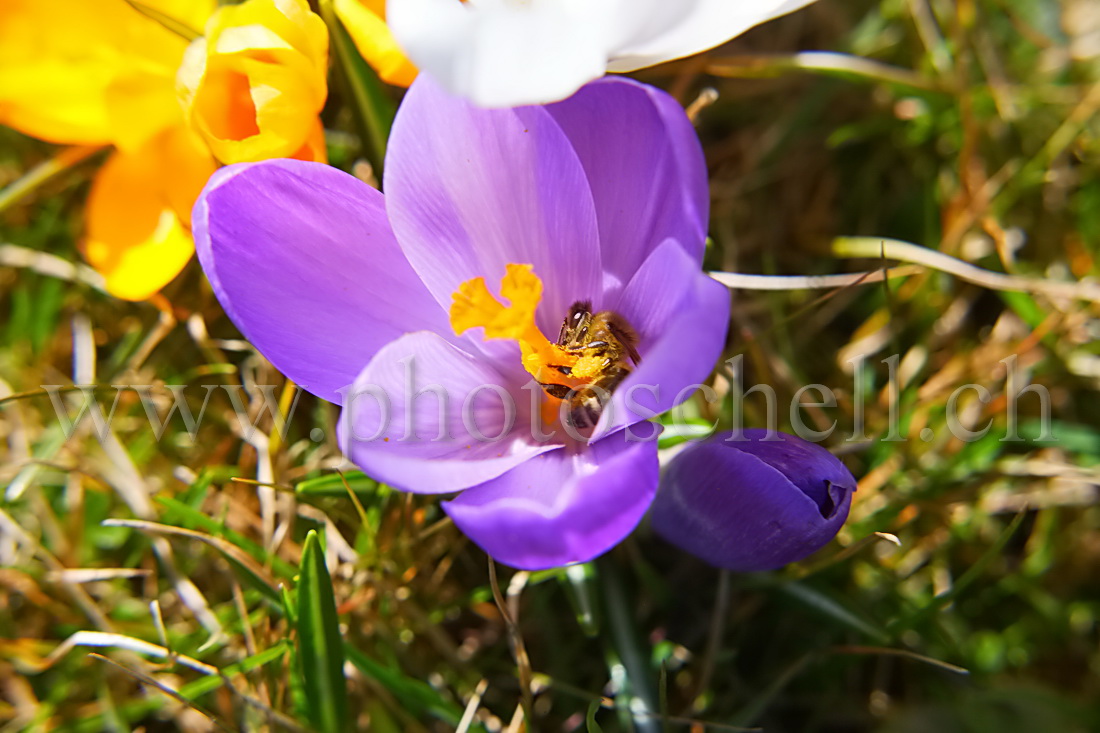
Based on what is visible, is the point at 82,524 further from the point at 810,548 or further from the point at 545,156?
the point at 810,548

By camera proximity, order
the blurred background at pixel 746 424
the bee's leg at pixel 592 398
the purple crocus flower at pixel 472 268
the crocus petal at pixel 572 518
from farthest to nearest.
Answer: the blurred background at pixel 746 424
the bee's leg at pixel 592 398
the purple crocus flower at pixel 472 268
the crocus petal at pixel 572 518

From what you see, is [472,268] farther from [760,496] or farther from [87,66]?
[87,66]

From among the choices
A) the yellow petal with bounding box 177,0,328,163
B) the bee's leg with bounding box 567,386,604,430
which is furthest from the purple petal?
the yellow petal with bounding box 177,0,328,163

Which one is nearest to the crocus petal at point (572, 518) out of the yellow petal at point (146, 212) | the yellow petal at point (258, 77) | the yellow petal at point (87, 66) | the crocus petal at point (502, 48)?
the crocus petal at point (502, 48)

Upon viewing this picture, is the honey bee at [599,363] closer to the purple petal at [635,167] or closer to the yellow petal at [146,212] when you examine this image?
the purple petal at [635,167]

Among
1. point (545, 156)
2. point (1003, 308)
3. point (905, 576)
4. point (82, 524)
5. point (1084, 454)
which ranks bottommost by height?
point (82, 524)

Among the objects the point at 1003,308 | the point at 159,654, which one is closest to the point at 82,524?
the point at 159,654
